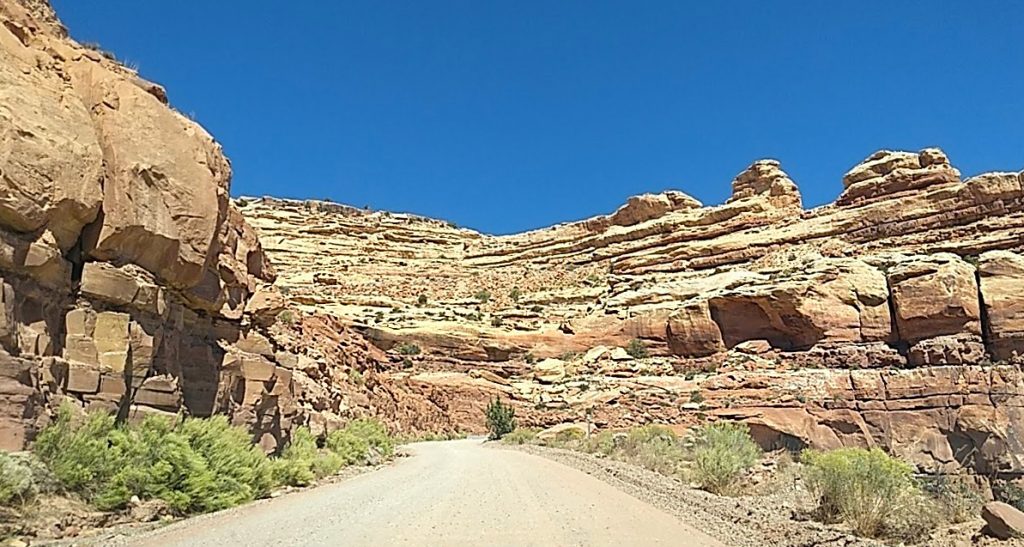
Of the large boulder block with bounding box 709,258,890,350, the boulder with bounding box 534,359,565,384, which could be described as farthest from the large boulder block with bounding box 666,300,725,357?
the boulder with bounding box 534,359,565,384

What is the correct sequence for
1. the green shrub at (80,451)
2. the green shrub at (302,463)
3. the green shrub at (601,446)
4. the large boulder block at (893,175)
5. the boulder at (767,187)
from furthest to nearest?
the boulder at (767,187)
the large boulder block at (893,175)
the green shrub at (601,446)
the green shrub at (302,463)
the green shrub at (80,451)

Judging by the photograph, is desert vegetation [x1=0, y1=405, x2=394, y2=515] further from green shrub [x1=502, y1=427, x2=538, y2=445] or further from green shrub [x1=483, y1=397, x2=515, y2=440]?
green shrub [x1=483, y1=397, x2=515, y2=440]

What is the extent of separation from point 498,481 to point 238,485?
17.2ft

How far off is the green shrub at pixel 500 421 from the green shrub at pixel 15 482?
32912mm

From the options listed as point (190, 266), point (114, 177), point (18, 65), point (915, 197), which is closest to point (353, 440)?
point (190, 266)

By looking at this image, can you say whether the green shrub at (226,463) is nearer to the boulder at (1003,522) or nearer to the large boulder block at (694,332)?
the boulder at (1003,522)

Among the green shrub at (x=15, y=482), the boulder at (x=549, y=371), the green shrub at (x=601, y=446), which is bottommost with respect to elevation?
the green shrub at (x=601, y=446)

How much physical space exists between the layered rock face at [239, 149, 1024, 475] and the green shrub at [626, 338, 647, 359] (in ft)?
2.04

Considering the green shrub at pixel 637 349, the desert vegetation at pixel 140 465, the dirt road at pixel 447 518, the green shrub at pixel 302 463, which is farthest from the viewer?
the green shrub at pixel 637 349

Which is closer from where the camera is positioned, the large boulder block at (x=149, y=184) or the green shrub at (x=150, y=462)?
the green shrub at (x=150, y=462)

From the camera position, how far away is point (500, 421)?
41.5m

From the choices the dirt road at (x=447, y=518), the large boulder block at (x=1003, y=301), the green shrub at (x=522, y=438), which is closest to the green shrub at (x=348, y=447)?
the dirt road at (x=447, y=518)

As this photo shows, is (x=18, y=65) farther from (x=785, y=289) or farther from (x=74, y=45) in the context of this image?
(x=785, y=289)

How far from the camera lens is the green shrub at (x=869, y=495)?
8273mm
